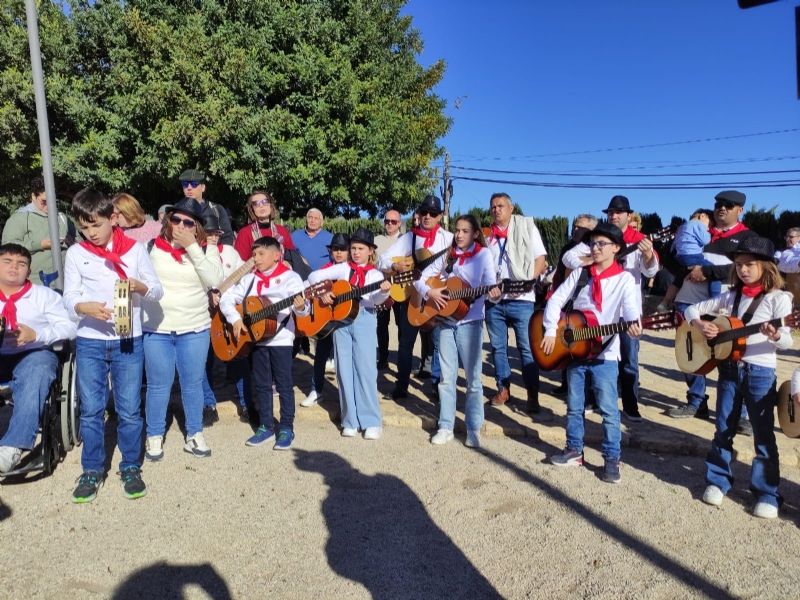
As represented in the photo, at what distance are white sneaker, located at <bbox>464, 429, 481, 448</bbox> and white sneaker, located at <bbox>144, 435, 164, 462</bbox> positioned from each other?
2.74m

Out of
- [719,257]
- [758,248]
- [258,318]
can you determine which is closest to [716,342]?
[758,248]

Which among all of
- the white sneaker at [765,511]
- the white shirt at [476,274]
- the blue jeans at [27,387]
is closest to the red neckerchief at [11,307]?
the blue jeans at [27,387]

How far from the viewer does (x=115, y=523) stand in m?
3.82

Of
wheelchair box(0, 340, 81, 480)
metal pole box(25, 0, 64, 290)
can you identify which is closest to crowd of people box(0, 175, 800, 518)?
wheelchair box(0, 340, 81, 480)

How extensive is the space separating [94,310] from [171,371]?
1110 millimetres

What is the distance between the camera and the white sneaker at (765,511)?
154 inches

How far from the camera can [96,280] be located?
4.04 m

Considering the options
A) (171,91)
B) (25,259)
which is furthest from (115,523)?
(171,91)

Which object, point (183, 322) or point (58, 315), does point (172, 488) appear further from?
point (58, 315)

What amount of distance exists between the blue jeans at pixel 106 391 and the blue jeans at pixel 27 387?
377mm

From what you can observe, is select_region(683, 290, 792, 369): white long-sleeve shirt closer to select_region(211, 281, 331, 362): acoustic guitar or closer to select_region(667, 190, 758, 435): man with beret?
select_region(667, 190, 758, 435): man with beret

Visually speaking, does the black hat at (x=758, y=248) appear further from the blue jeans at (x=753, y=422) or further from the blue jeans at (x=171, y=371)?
the blue jeans at (x=171, y=371)

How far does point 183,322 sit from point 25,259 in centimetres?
132

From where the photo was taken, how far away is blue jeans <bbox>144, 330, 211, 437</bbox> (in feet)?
15.3
